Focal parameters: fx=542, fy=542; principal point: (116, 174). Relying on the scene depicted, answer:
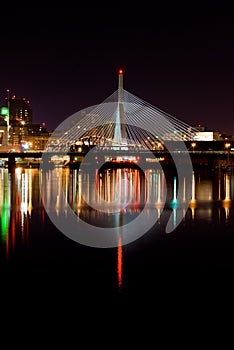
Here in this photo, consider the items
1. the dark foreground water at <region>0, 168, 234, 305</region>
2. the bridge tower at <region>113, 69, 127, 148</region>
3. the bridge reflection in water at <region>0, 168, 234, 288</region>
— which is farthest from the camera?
the bridge tower at <region>113, 69, 127, 148</region>

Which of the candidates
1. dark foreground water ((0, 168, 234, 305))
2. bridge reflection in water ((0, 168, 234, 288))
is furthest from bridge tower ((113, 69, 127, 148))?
dark foreground water ((0, 168, 234, 305))

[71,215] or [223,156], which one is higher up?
[223,156]

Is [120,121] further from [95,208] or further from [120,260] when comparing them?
[120,260]

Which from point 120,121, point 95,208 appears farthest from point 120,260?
point 120,121

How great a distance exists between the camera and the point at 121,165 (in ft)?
119

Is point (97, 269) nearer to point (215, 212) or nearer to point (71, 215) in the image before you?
point (71, 215)

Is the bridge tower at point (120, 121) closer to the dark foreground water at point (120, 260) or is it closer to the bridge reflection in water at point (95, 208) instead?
the bridge reflection in water at point (95, 208)

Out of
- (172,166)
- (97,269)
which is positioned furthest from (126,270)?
(172,166)

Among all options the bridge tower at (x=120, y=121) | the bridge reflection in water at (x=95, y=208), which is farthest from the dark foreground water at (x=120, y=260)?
the bridge tower at (x=120, y=121)

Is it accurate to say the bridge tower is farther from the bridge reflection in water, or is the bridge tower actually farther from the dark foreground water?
the dark foreground water

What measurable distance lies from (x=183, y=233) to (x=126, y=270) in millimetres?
2521

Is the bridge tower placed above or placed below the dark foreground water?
above

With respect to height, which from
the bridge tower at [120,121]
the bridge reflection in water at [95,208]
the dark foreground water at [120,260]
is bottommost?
the dark foreground water at [120,260]

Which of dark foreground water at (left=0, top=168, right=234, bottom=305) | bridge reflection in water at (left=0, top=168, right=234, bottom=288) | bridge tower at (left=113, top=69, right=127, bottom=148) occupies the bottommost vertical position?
dark foreground water at (left=0, top=168, right=234, bottom=305)
